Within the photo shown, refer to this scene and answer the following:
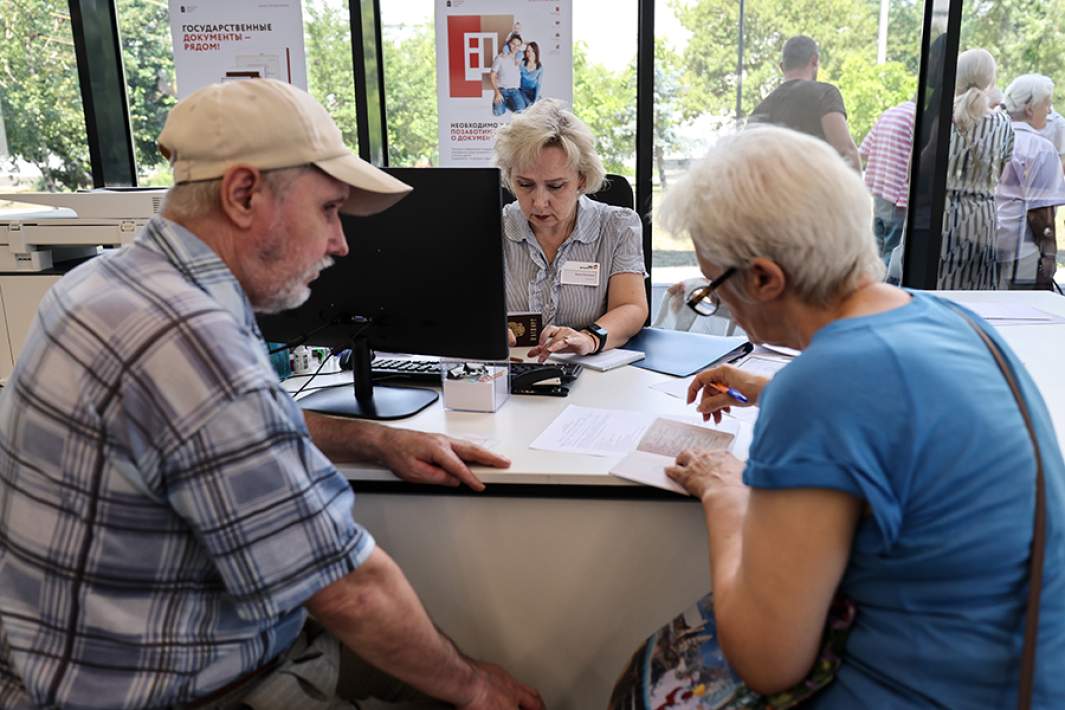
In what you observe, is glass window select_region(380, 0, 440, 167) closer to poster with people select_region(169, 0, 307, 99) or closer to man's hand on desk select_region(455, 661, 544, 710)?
poster with people select_region(169, 0, 307, 99)

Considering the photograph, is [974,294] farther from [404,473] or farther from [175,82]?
[175,82]

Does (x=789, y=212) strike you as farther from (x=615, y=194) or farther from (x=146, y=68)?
(x=146, y=68)

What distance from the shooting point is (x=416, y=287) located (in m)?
1.62

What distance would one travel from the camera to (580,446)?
1.44 meters

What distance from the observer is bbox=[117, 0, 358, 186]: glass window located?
3814 mm

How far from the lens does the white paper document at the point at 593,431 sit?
1.43 meters

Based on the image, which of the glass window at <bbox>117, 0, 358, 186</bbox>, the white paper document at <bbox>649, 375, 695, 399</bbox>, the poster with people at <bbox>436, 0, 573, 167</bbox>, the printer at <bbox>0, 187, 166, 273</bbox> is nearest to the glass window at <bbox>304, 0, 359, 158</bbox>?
the glass window at <bbox>117, 0, 358, 186</bbox>

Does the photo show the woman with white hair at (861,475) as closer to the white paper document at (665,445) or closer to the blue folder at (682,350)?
the white paper document at (665,445)

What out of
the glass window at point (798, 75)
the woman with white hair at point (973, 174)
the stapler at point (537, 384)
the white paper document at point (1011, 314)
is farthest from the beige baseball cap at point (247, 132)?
the woman with white hair at point (973, 174)

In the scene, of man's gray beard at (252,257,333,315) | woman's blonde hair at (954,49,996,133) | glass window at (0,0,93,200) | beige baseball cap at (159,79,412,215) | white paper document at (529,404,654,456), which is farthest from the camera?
glass window at (0,0,93,200)

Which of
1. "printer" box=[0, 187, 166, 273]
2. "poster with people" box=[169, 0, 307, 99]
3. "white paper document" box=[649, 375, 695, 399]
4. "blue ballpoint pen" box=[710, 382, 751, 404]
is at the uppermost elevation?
"poster with people" box=[169, 0, 307, 99]

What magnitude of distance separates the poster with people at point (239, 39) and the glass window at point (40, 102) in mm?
579

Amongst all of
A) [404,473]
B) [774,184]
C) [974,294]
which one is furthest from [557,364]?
[974,294]

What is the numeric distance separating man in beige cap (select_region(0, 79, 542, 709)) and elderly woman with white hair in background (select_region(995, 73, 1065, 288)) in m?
3.61
